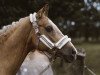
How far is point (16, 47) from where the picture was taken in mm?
7910

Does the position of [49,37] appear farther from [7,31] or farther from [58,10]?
[58,10]

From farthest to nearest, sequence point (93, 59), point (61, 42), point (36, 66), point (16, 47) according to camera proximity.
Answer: point (93, 59)
point (36, 66)
point (16, 47)
point (61, 42)

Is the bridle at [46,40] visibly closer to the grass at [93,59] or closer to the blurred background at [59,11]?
the blurred background at [59,11]

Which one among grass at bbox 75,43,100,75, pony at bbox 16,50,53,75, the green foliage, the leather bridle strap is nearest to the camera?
the leather bridle strap

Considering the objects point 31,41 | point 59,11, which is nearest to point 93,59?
point 59,11

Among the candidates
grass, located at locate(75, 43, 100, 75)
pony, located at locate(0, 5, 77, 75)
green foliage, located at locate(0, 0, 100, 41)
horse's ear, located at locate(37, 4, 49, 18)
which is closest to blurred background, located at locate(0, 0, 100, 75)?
green foliage, located at locate(0, 0, 100, 41)

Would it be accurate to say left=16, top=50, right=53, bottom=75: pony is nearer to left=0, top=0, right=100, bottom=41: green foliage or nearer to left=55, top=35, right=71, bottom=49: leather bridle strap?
left=55, top=35, right=71, bottom=49: leather bridle strap

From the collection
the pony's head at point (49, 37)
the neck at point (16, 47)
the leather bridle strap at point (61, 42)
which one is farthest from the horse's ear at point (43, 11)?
the leather bridle strap at point (61, 42)

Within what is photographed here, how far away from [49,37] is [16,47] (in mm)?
554

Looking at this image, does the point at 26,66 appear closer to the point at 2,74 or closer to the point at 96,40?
the point at 2,74

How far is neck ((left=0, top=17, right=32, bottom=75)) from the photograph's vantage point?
25.7 feet

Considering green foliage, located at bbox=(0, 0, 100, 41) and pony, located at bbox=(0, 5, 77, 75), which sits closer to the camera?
pony, located at bbox=(0, 5, 77, 75)

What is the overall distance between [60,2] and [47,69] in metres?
6.92

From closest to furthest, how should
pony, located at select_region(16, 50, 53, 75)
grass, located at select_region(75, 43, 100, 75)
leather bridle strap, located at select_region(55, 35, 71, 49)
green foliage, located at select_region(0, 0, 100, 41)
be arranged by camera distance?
leather bridle strap, located at select_region(55, 35, 71, 49)
pony, located at select_region(16, 50, 53, 75)
green foliage, located at select_region(0, 0, 100, 41)
grass, located at select_region(75, 43, 100, 75)
